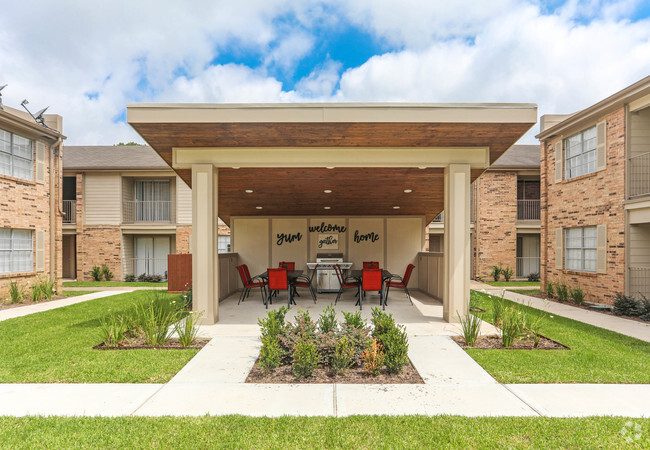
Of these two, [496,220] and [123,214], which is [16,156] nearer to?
[123,214]

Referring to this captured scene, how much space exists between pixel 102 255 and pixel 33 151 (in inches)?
265

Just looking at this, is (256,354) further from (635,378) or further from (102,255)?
(102,255)

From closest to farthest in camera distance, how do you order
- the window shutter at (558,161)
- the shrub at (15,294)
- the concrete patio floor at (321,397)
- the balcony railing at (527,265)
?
the concrete patio floor at (321,397)
the shrub at (15,294)
the window shutter at (558,161)
the balcony railing at (527,265)

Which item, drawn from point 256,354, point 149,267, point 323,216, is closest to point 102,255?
point 149,267

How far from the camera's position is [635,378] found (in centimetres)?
424

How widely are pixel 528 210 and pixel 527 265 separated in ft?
8.89

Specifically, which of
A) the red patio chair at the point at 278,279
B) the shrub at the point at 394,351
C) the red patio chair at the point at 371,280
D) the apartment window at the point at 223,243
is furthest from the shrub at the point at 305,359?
the apartment window at the point at 223,243

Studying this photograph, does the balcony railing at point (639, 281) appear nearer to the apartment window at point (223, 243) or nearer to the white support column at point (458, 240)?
the white support column at point (458, 240)

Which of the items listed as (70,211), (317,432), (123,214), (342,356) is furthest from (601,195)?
(70,211)

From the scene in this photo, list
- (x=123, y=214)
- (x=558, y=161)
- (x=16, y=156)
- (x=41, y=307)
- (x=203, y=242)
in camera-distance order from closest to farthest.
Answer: (x=203, y=242) < (x=41, y=307) < (x=16, y=156) < (x=558, y=161) < (x=123, y=214)

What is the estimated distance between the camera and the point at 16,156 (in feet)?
35.7

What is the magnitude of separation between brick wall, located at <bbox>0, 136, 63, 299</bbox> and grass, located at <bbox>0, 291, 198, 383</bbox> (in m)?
4.90

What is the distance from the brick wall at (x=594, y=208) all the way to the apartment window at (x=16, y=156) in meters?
16.5

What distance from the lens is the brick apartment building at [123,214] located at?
17.0 m
